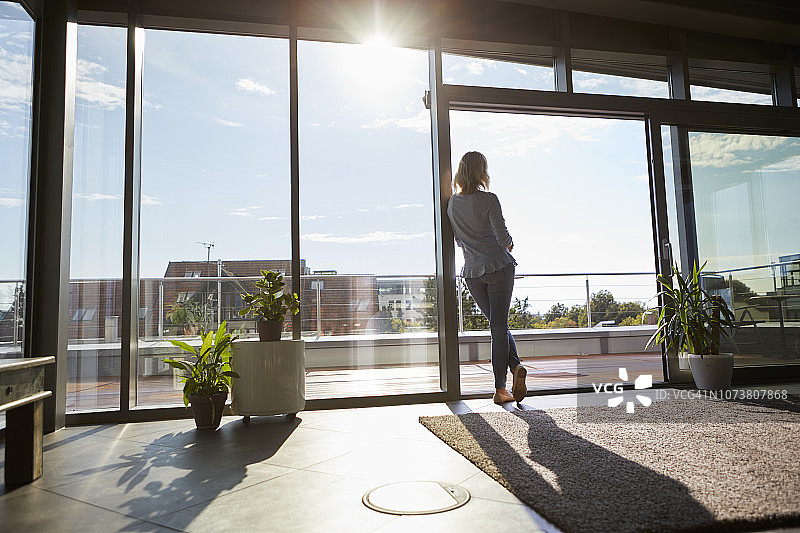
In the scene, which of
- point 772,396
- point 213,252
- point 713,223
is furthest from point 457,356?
point 713,223

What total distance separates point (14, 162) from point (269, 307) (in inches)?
54.3

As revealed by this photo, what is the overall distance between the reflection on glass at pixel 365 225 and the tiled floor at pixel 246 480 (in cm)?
70

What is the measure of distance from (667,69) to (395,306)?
2.72 metres

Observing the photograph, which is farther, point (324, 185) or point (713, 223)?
point (713, 223)

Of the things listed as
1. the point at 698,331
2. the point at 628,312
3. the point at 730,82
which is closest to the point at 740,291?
the point at 698,331

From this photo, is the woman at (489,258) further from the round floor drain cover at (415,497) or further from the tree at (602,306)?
the tree at (602,306)

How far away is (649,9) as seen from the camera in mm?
3920

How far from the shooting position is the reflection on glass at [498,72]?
3760 mm

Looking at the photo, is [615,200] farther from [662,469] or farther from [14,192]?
[14,192]

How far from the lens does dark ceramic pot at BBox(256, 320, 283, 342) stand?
294cm

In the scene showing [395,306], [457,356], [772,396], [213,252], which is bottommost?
[772,396]

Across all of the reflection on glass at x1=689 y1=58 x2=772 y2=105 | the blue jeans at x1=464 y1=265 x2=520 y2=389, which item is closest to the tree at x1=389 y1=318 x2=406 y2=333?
the blue jeans at x1=464 y1=265 x2=520 y2=389

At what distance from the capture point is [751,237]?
4160 mm

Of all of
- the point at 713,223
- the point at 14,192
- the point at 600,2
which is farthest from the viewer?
the point at 713,223
